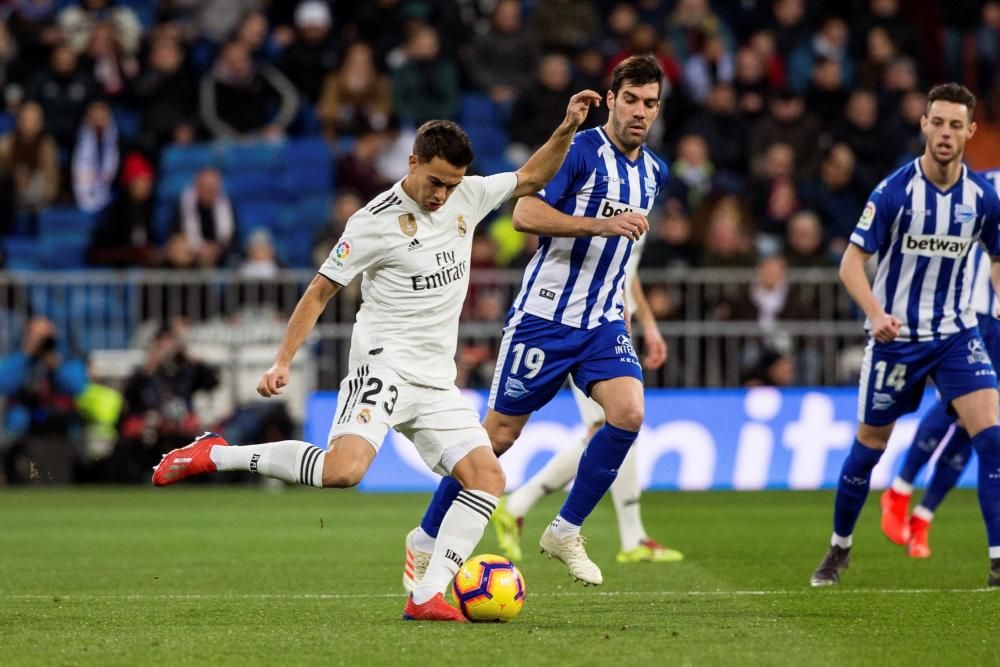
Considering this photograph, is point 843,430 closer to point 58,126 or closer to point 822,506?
point 822,506

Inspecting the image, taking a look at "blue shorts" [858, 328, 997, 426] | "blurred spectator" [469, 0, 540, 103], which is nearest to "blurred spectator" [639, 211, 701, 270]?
"blurred spectator" [469, 0, 540, 103]

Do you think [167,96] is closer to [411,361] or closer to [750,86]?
[750,86]

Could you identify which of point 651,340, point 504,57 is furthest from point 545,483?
point 504,57

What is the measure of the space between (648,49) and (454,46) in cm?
242

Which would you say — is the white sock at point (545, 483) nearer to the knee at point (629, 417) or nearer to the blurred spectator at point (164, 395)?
the knee at point (629, 417)

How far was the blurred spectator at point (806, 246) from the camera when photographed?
17.9 meters

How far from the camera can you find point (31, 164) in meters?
19.6

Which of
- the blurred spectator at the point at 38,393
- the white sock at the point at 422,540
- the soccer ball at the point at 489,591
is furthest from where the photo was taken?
the blurred spectator at the point at 38,393

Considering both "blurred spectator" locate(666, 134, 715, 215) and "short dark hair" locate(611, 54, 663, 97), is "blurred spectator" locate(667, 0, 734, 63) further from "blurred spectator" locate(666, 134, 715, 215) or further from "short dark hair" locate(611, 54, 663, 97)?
"short dark hair" locate(611, 54, 663, 97)

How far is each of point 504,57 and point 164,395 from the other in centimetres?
625

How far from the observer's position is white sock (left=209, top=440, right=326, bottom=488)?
7.47 metres

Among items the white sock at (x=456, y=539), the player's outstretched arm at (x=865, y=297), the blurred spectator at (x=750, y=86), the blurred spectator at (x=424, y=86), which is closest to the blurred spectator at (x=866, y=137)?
the blurred spectator at (x=750, y=86)

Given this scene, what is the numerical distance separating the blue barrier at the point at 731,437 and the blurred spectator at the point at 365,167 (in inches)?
132

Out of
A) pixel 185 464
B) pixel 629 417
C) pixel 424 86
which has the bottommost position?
pixel 185 464
